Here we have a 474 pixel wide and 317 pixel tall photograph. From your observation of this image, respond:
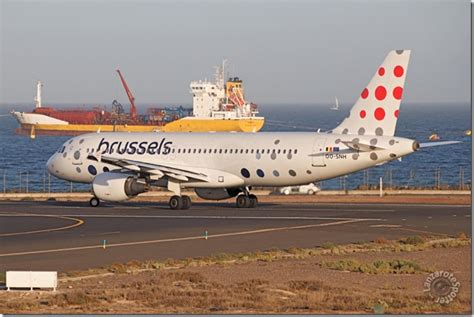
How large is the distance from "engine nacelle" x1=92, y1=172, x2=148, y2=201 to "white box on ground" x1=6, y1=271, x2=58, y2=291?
25.0 m

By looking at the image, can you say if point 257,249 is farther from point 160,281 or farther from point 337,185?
point 337,185

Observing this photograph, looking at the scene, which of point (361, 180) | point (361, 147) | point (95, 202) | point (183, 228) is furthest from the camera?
point (361, 180)

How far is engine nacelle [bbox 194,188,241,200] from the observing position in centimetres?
5328

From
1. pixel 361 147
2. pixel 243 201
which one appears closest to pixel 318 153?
pixel 361 147

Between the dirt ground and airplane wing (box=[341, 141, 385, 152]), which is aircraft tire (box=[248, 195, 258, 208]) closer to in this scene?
airplane wing (box=[341, 141, 385, 152])

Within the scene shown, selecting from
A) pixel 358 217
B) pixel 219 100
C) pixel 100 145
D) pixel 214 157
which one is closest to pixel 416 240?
pixel 358 217

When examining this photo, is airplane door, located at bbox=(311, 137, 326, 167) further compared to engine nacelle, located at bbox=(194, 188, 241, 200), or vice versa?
engine nacelle, located at bbox=(194, 188, 241, 200)

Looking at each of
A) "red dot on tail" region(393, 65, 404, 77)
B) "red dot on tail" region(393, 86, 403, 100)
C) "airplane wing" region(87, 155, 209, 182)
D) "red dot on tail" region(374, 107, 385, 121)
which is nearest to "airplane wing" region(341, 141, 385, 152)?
"red dot on tail" region(374, 107, 385, 121)

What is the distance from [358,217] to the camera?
4616cm

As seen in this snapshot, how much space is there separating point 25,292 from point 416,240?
14.6m

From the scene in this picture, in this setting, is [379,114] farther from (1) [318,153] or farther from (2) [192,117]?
(2) [192,117]

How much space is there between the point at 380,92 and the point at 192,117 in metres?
125

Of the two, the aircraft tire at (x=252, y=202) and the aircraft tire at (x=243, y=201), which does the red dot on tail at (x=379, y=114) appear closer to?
the aircraft tire at (x=252, y=202)

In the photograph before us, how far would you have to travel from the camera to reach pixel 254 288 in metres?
25.9
